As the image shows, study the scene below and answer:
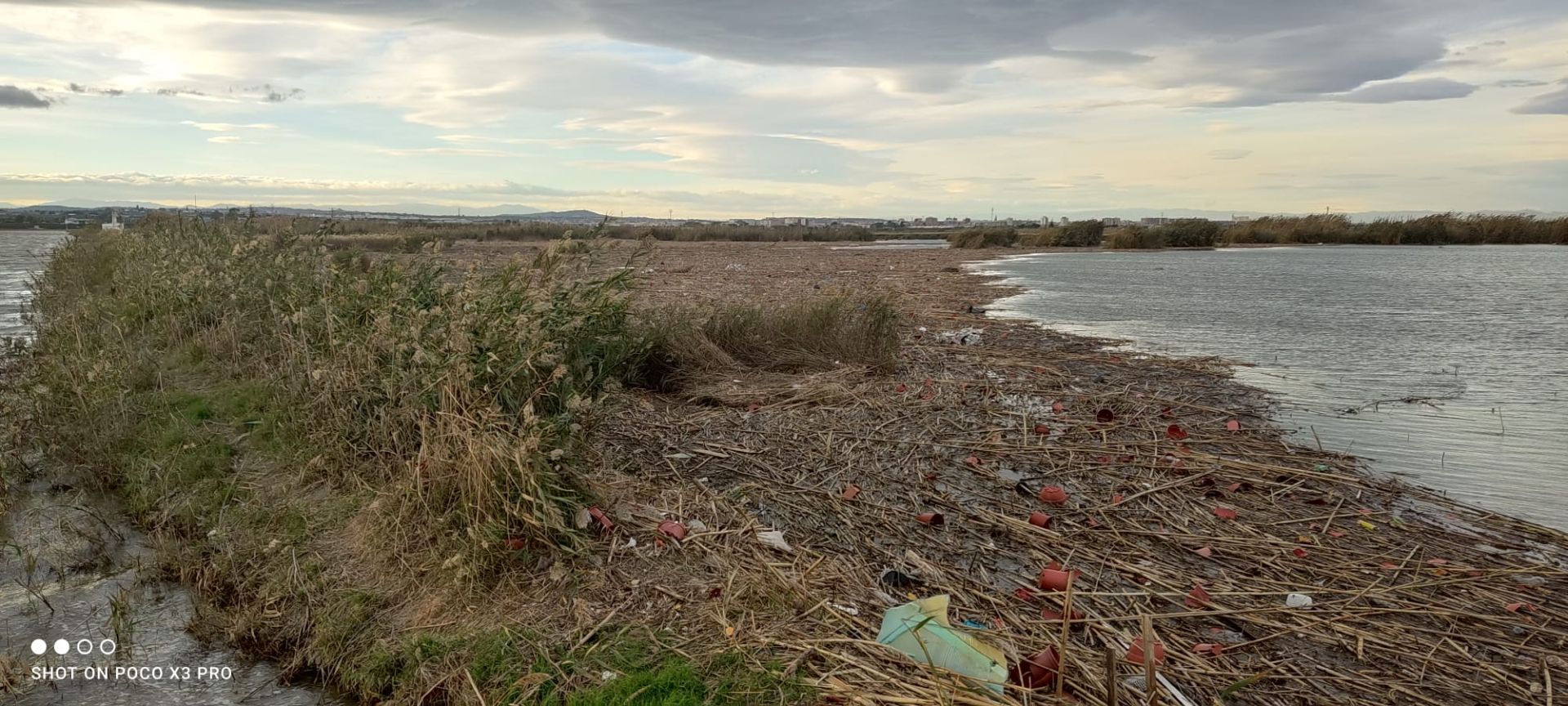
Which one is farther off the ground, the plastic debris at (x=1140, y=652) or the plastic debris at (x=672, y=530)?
the plastic debris at (x=672, y=530)

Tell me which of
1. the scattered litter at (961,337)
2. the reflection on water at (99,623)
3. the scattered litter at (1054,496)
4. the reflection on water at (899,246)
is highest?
the reflection on water at (899,246)

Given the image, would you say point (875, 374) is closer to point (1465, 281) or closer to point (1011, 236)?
point (1465, 281)

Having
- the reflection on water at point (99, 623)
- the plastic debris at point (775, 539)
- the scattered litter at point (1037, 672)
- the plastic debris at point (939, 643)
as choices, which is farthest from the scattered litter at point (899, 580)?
the reflection on water at point (99, 623)

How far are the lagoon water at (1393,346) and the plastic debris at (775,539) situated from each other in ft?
13.9

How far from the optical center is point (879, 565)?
379 centimetres

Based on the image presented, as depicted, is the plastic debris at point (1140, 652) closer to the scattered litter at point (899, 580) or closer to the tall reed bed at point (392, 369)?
the scattered litter at point (899, 580)

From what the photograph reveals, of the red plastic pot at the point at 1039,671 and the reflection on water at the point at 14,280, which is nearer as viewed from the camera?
the red plastic pot at the point at 1039,671

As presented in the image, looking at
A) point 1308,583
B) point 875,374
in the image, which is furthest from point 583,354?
point 1308,583

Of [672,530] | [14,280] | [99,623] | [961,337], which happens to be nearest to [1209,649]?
[672,530]

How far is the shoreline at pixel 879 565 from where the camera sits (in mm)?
3055

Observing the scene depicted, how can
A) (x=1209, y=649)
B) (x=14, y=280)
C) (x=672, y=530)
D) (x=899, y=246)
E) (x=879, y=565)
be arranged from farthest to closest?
(x=899, y=246), (x=14, y=280), (x=672, y=530), (x=879, y=565), (x=1209, y=649)

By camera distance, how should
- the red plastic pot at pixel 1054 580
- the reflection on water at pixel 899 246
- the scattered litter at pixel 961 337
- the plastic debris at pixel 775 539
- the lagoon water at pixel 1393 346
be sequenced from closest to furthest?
1. the red plastic pot at pixel 1054 580
2. the plastic debris at pixel 775 539
3. the lagoon water at pixel 1393 346
4. the scattered litter at pixel 961 337
5. the reflection on water at pixel 899 246

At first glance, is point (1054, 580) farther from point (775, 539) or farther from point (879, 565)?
point (775, 539)

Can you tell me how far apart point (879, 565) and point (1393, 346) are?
33.0ft
